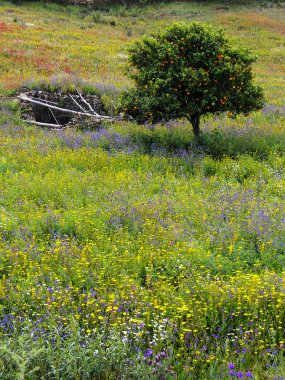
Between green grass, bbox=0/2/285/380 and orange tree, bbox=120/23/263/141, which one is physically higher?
orange tree, bbox=120/23/263/141

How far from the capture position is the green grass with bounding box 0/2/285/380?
3.93 metres

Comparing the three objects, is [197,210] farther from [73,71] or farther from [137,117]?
[73,71]

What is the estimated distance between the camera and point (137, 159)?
34.9 ft

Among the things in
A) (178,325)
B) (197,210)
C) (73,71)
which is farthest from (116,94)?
(178,325)

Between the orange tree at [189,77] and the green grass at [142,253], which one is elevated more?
the orange tree at [189,77]

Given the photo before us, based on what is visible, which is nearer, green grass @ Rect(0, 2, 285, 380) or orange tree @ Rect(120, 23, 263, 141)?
green grass @ Rect(0, 2, 285, 380)

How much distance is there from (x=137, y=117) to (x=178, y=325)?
8717mm

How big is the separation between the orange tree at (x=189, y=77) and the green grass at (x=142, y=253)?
878 millimetres

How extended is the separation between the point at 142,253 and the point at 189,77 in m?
7.05

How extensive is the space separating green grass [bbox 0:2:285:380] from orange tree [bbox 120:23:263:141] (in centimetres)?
88

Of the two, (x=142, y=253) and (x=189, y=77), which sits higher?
(x=189, y=77)

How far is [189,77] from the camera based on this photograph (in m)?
11.7

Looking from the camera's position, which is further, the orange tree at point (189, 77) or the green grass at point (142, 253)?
the orange tree at point (189, 77)

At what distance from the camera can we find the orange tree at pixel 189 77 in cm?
1177
